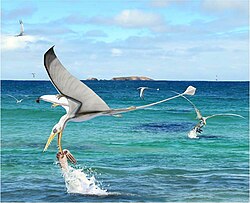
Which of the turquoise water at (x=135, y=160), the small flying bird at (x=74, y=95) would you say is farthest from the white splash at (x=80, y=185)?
the small flying bird at (x=74, y=95)

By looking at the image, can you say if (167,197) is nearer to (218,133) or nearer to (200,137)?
(200,137)

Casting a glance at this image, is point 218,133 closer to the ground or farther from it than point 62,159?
closer to the ground

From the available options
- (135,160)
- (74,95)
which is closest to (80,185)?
(135,160)

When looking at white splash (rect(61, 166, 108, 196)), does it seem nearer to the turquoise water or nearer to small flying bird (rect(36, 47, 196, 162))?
the turquoise water

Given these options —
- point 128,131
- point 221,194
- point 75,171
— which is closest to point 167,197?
point 221,194

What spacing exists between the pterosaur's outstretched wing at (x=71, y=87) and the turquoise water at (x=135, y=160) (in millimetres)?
1681

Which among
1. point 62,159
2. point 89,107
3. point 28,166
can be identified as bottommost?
point 28,166

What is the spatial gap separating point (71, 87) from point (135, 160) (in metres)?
14.8

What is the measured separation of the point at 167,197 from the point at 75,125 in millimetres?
16834

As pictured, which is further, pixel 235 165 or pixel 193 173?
pixel 235 165

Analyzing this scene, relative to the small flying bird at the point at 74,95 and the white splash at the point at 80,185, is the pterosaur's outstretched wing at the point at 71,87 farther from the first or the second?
the white splash at the point at 80,185

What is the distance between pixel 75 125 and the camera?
1148 inches

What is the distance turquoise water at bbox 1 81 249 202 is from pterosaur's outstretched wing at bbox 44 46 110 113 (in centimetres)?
168

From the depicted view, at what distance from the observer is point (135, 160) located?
18.6m
